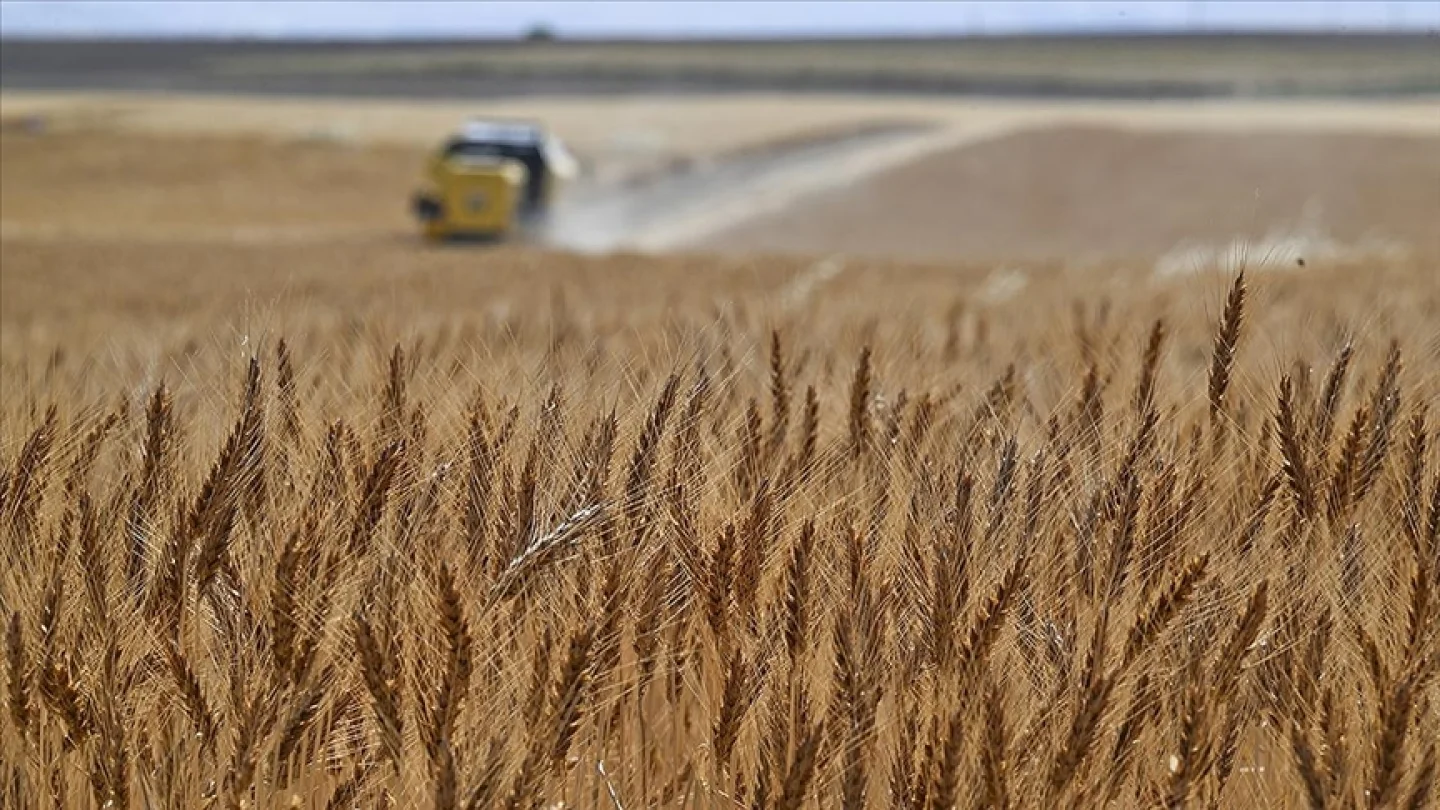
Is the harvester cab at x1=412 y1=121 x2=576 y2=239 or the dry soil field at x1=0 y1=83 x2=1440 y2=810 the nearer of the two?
the dry soil field at x1=0 y1=83 x2=1440 y2=810

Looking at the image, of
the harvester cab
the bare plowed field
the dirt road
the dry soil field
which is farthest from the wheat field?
the harvester cab

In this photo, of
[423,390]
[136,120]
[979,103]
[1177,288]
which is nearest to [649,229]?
[136,120]

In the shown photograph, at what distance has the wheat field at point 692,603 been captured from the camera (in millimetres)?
1473

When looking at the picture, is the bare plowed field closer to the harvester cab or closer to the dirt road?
the dirt road

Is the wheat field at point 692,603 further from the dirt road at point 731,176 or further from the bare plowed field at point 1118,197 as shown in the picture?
the bare plowed field at point 1118,197

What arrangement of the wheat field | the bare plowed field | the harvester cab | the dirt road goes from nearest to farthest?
the wheat field < the harvester cab < the dirt road < the bare plowed field

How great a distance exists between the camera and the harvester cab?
71.4 ft

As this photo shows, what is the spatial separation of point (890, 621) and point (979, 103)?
188ft

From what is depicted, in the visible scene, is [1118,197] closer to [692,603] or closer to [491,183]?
[491,183]

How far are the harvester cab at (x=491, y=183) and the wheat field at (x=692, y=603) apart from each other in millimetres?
19918

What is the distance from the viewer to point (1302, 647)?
1631 mm

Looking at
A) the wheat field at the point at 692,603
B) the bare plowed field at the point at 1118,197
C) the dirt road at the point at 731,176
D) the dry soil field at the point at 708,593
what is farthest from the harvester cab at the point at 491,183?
the wheat field at the point at 692,603

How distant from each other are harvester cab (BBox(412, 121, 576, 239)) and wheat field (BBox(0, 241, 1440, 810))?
19.9m

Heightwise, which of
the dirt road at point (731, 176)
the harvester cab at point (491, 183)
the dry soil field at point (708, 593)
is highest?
the dry soil field at point (708, 593)
